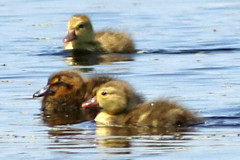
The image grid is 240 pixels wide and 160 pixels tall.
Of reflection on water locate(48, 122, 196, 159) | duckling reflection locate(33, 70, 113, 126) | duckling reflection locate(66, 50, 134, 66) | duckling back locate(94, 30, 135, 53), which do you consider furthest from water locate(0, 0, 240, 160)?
duckling back locate(94, 30, 135, 53)

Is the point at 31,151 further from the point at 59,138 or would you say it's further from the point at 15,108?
→ the point at 15,108

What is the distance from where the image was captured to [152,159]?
32.6 feet

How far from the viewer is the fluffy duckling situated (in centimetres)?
1342

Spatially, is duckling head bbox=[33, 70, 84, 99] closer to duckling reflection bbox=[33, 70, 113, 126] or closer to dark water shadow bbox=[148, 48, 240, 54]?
duckling reflection bbox=[33, 70, 113, 126]

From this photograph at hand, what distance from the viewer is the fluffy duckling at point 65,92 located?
44.0 ft

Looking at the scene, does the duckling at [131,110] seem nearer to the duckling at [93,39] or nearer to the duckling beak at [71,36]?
the duckling at [93,39]

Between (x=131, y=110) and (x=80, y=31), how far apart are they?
23.5 ft

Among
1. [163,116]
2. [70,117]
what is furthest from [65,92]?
[163,116]

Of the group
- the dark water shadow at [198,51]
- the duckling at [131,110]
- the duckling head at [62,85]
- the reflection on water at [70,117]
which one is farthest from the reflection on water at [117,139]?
the dark water shadow at [198,51]

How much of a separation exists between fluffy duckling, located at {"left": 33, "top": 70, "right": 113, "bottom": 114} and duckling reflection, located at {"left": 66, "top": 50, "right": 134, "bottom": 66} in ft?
13.4

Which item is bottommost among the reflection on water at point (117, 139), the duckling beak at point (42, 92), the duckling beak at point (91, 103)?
the reflection on water at point (117, 139)

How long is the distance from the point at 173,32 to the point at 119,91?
29.2ft

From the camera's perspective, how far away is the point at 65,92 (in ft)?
44.6

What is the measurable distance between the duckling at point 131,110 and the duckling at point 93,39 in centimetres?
642
